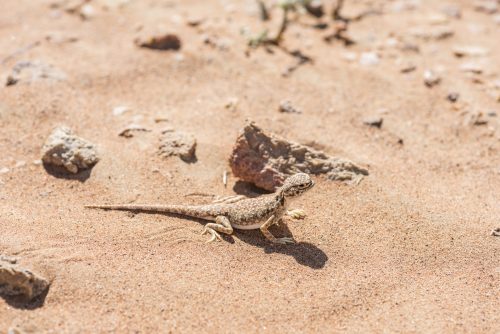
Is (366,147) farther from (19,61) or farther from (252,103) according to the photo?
(19,61)

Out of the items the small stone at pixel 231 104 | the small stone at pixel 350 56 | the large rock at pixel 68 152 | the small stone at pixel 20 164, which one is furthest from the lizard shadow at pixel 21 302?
the small stone at pixel 350 56

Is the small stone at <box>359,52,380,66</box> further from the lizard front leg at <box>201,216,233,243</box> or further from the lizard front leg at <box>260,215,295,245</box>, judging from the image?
the lizard front leg at <box>201,216,233,243</box>

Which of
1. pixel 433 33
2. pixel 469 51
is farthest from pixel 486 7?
pixel 469 51

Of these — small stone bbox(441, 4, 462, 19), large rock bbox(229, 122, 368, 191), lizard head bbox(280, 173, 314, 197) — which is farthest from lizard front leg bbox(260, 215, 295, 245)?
small stone bbox(441, 4, 462, 19)

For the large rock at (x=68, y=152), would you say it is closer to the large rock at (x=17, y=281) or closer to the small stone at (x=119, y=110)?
the small stone at (x=119, y=110)

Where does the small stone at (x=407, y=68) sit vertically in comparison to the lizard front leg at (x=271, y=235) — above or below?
above
